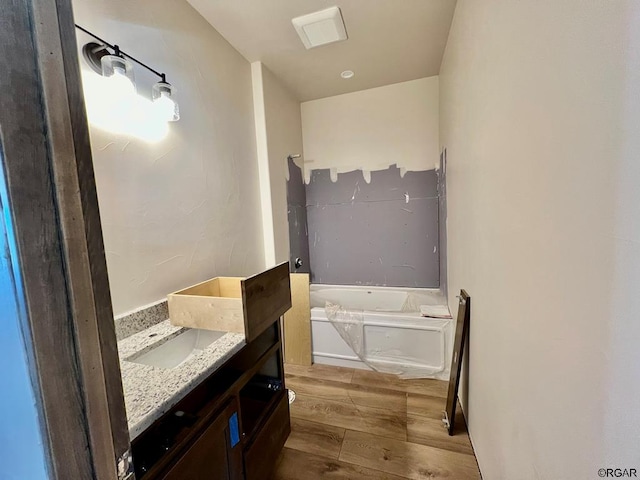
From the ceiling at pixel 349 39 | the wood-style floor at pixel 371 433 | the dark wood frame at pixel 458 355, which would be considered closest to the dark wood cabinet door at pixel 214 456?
the wood-style floor at pixel 371 433

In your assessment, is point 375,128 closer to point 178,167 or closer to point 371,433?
point 178,167

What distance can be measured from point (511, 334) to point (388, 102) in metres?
2.55

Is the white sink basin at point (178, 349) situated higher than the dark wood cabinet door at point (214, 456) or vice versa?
the white sink basin at point (178, 349)

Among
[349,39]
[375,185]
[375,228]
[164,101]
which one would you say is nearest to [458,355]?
[375,228]

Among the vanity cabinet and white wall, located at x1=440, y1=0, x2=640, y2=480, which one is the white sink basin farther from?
white wall, located at x1=440, y1=0, x2=640, y2=480

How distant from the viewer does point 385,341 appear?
227 centimetres

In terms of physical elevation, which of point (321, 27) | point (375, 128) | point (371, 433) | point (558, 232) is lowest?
point (371, 433)

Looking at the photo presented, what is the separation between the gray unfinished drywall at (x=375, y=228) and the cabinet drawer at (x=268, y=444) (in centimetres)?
178

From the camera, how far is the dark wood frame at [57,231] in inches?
13.4

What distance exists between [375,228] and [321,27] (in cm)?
187

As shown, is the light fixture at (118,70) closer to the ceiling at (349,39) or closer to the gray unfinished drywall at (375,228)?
the ceiling at (349,39)

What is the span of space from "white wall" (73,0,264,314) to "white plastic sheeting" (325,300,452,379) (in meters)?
0.95

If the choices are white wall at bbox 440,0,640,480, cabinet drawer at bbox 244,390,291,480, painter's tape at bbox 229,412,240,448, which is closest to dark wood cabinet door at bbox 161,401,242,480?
painter's tape at bbox 229,412,240,448

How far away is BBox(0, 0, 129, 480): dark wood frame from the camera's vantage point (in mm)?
339
